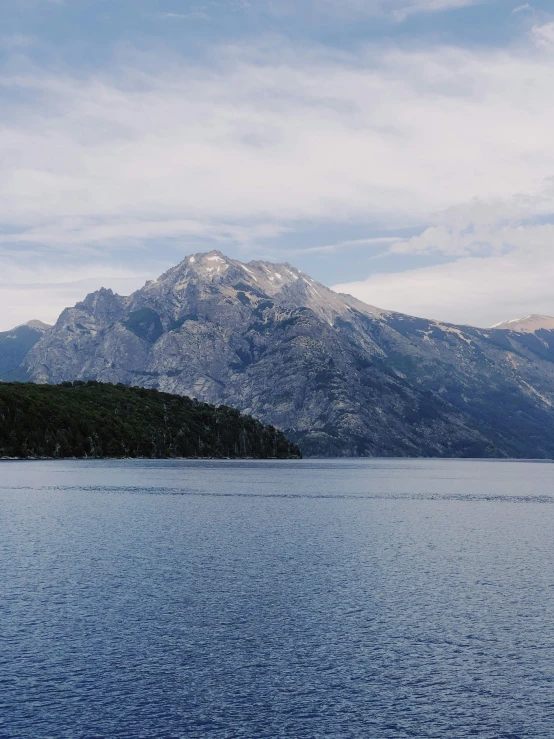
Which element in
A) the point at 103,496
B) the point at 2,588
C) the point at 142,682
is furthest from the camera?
the point at 103,496

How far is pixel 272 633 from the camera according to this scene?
50.5 meters

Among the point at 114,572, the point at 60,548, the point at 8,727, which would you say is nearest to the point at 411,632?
the point at 8,727

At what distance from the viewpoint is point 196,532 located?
105 metres

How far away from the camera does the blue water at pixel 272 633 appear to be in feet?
116

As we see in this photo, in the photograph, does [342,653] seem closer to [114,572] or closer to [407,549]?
[114,572]

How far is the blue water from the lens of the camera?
3528 centimetres

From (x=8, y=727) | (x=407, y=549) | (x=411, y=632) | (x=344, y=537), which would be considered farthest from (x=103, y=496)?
(x=8, y=727)

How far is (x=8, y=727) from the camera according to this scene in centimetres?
3350

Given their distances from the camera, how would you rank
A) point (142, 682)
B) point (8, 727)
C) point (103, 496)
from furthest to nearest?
point (103, 496), point (142, 682), point (8, 727)

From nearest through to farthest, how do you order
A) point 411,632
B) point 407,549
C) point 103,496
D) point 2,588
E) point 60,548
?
point 411,632 < point 2,588 < point 60,548 < point 407,549 < point 103,496

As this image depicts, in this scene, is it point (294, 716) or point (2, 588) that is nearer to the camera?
point (294, 716)

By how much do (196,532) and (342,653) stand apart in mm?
61125

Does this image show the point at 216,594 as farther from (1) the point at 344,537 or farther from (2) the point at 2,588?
(1) the point at 344,537

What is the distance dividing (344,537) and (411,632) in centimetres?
5093
